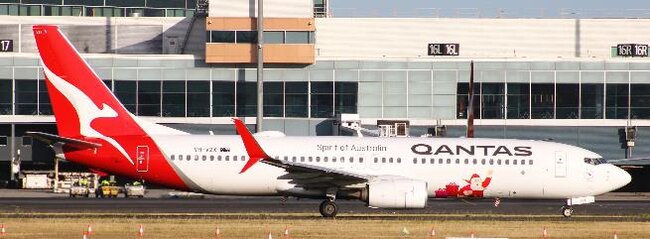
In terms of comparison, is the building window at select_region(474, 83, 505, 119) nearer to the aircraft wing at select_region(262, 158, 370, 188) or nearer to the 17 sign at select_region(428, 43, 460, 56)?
the 17 sign at select_region(428, 43, 460, 56)

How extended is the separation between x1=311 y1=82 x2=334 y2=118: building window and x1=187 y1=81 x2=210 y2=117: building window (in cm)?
756

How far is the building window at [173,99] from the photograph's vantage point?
102 m

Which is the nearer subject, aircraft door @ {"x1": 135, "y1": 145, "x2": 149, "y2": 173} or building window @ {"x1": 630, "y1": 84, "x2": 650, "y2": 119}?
aircraft door @ {"x1": 135, "y1": 145, "x2": 149, "y2": 173}

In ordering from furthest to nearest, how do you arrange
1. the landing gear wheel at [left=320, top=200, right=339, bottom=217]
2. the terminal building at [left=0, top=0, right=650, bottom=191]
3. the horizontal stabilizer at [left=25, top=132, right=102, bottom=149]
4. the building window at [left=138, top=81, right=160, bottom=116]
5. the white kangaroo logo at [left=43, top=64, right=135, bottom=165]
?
1. the terminal building at [left=0, top=0, right=650, bottom=191]
2. the building window at [left=138, top=81, right=160, bottom=116]
3. the white kangaroo logo at [left=43, top=64, right=135, bottom=165]
4. the horizontal stabilizer at [left=25, top=132, right=102, bottom=149]
5. the landing gear wheel at [left=320, top=200, right=339, bottom=217]

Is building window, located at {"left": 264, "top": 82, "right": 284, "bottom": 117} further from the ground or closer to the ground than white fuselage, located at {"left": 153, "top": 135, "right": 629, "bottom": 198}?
further from the ground

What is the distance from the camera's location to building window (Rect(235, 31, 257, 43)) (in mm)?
102000

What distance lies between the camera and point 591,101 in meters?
103

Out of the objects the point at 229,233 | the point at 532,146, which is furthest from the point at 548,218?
the point at 229,233

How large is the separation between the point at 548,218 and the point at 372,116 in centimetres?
4566

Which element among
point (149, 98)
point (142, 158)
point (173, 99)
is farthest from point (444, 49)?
point (142, 158)

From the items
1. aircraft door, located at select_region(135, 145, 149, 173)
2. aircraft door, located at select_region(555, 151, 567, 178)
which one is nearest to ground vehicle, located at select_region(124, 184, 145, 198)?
aircraft door, located at select_region(135, 145, 149, 173)

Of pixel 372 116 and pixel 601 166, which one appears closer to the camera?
pixel 601 166

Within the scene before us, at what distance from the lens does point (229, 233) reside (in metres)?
46.2

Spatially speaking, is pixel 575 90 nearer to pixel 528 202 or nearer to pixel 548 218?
pixel 528 202
